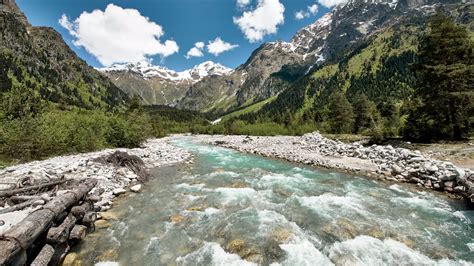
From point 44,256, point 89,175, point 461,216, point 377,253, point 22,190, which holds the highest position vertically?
point 22,190

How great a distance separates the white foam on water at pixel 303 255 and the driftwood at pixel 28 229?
726 centimetres

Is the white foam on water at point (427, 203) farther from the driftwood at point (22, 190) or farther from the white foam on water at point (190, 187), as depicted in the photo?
the driftwood at point (22, 190)

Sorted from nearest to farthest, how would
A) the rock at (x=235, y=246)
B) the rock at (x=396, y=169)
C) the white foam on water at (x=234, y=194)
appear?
the rock at (x=235, y=246) → the white foam on water at (x=234, y=194) → the rock at (x=396, y=169)

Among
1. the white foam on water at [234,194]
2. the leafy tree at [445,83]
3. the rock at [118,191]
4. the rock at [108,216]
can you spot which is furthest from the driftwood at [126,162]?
the leafy tree at [445,83]

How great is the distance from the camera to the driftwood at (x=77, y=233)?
29.9 feet

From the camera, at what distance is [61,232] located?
26.2 ft

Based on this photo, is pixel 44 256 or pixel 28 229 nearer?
pixel 28 229

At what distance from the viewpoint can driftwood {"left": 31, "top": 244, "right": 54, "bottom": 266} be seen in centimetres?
678

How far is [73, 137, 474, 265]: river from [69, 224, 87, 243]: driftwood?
0.30 m

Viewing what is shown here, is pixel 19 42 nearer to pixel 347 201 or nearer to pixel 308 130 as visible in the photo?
pixel 308 130

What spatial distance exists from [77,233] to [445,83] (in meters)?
34.7

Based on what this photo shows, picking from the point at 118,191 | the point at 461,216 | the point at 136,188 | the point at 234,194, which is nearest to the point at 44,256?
the point at 118,191

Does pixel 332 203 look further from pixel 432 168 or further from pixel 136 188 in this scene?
pixel 136 188

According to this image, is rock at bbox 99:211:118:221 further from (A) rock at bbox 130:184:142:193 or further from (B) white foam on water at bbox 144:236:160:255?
(A) rock at bbox 130:184:142:193
